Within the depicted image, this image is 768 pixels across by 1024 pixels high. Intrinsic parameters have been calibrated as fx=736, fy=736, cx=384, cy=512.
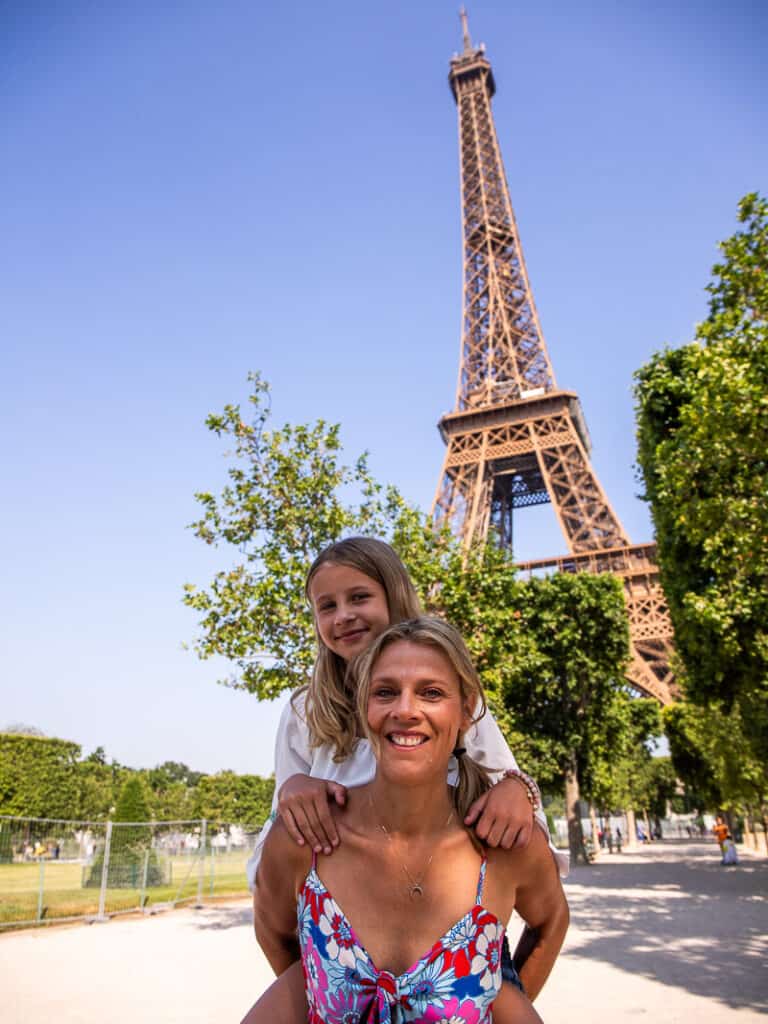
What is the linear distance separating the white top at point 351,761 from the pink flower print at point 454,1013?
47 centimetres

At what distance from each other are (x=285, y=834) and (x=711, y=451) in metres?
8.56

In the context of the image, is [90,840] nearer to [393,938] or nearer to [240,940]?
[240,940]

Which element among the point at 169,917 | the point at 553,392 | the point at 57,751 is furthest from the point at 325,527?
the point at 57,751

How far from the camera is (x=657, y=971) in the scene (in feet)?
24.0

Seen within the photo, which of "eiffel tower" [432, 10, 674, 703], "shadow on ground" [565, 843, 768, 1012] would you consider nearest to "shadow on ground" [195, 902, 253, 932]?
"shadow on ground" [565, 843, 768, 1012]

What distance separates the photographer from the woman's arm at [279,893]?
1.94m

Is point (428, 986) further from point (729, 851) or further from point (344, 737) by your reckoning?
point (729, 851)

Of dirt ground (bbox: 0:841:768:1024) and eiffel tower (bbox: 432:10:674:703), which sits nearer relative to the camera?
dirt ground (bbox: 0:841:768:1024)

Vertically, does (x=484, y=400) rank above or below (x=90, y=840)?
above

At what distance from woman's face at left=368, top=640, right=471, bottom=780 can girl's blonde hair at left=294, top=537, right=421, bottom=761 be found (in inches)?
14.4

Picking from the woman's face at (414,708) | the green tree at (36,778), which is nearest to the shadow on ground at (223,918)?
the woman's face at (414,708)

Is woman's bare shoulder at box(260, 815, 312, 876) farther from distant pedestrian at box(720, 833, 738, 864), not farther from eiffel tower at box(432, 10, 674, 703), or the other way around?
eiffel tower at box(432, 10, 674, 703)

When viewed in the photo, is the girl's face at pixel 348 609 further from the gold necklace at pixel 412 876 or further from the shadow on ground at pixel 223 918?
the shadow on ground at pixel 223 918

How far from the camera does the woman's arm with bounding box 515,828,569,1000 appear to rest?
197 cm
